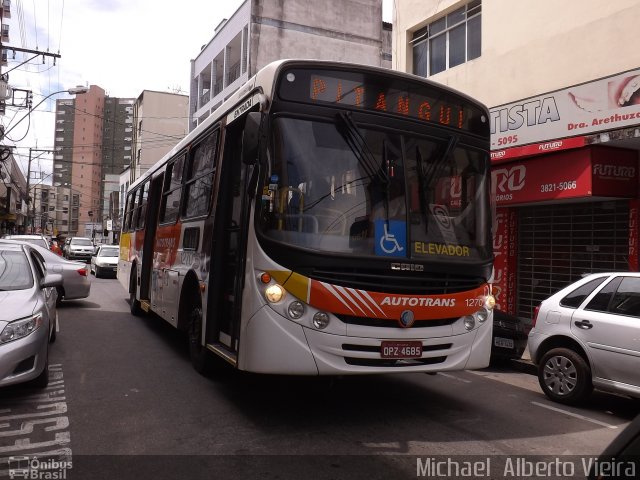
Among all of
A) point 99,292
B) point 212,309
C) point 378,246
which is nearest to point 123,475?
point 212,309

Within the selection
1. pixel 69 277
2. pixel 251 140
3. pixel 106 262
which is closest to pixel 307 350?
pixel 251 140

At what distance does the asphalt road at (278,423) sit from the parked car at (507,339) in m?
0.73

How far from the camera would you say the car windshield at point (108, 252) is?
2442 cm

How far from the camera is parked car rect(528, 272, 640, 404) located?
5.71m

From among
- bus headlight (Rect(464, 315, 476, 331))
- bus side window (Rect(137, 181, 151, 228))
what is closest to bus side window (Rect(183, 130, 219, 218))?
bus headlight (Rect(464, 315, 476, 331))

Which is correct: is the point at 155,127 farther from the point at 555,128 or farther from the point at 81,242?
the point at 555,128

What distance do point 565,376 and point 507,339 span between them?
210 cm

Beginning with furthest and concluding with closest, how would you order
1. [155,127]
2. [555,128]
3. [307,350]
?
1. [155,127]
2. [555,128]
3. [307,350]

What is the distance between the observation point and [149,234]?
10.2 metres

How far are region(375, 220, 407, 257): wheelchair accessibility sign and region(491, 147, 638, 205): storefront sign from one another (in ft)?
17.2

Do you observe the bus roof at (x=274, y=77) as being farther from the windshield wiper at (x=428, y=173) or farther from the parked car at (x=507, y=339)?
the parked car at (x=507, y=339)

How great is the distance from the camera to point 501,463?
4.30m

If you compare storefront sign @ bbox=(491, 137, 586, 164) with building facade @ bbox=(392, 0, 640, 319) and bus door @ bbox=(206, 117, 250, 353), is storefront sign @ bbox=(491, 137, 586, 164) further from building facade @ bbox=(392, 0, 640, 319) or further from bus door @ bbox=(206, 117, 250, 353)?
bus door @ bbox=(206, 117, 250, 353)

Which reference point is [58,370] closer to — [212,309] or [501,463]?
[212,309]
